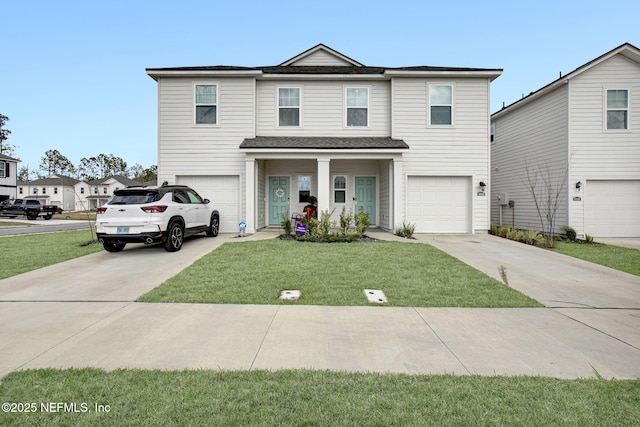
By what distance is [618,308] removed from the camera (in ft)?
15.7

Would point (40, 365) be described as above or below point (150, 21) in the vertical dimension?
below

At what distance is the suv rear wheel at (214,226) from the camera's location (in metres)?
11.6

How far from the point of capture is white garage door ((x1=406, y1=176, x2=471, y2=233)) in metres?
13.1

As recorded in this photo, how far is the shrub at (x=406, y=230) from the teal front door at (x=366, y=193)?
7.44 feet

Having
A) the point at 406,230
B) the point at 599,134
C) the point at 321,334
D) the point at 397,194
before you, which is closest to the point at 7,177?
the point at 397,194

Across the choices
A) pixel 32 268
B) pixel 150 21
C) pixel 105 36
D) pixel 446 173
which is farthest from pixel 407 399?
pixel 105 36

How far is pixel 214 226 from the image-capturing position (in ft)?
38.8

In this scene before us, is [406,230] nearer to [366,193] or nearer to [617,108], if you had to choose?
[366,193]

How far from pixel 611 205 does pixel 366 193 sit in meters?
9.29

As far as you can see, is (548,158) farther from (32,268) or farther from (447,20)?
(32,268)

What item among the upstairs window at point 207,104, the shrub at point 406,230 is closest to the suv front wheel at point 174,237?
the upstairs window at point 207,104

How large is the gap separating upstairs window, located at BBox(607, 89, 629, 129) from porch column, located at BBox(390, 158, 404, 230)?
26.3ft

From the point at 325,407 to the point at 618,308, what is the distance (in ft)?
16.3

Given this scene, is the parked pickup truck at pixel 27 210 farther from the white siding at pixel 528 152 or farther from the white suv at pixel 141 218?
the white siding at pixel 528 152
